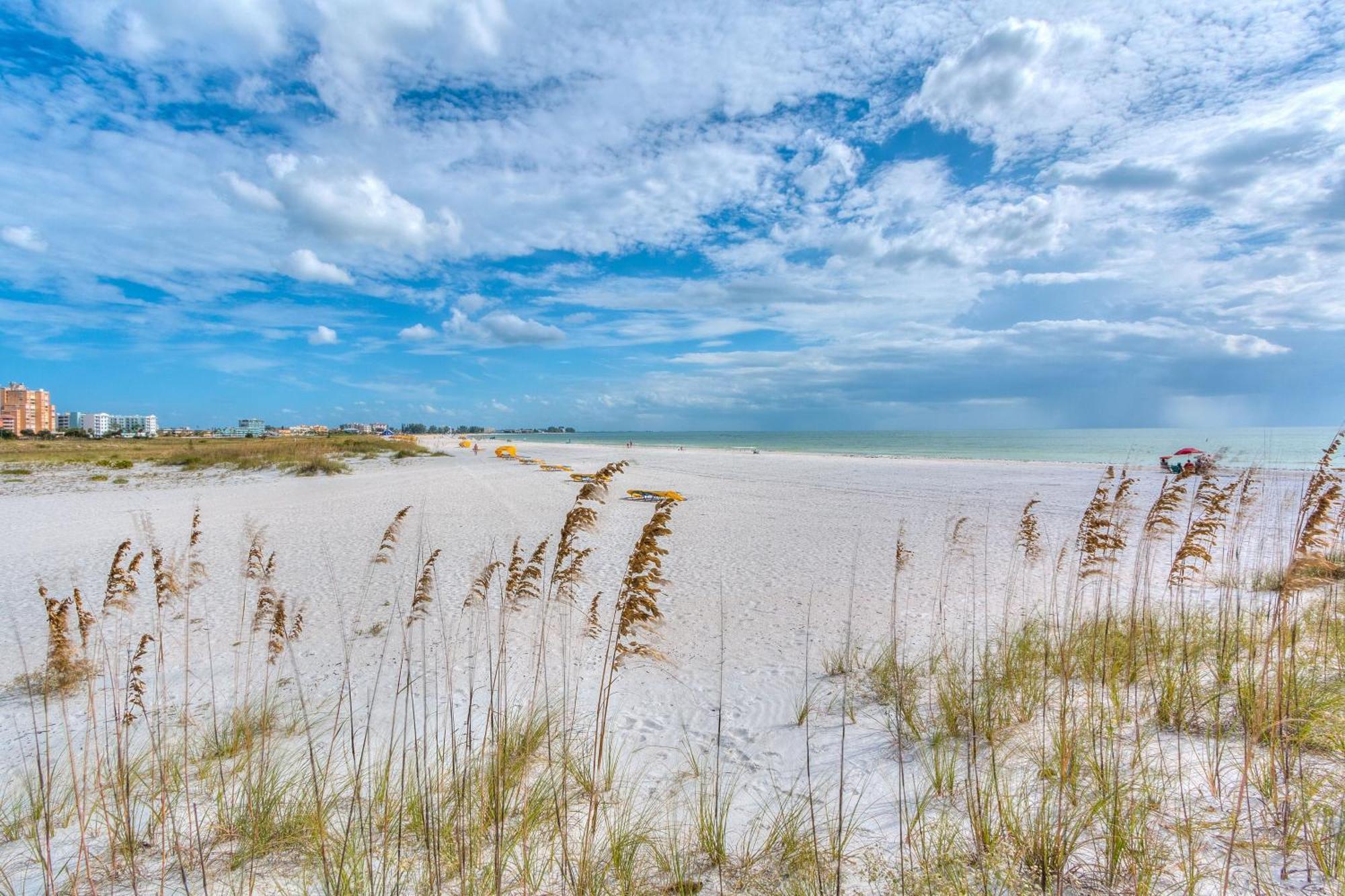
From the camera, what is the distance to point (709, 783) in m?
3.91

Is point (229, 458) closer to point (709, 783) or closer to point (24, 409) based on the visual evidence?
point (709, 783)

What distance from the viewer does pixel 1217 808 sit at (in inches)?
119

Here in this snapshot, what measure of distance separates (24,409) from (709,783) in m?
179

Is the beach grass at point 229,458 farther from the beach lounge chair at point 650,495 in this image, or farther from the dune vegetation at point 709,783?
the dune vegetation at point 709,783

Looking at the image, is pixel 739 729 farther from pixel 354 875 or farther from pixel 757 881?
pixel 354 875

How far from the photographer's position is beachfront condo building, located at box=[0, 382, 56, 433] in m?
118

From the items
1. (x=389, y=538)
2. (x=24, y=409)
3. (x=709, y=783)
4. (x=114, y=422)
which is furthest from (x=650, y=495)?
(x=114, y=422)

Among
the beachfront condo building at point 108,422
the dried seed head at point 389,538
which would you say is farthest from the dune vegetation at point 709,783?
the beachfront condo building at point 108,422

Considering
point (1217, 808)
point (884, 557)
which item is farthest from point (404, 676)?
point (884, 557)

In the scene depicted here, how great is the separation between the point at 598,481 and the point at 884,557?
848 cm

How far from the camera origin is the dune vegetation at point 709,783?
2754 mm

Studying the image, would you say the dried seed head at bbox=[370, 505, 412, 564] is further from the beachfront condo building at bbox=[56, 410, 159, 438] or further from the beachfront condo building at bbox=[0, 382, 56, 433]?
the beachfront condo building at bbox=[56, 410, 159, 438]

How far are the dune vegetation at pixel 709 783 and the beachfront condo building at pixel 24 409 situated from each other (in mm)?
160025

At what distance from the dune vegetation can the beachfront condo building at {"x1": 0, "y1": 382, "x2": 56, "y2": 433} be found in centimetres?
16002
